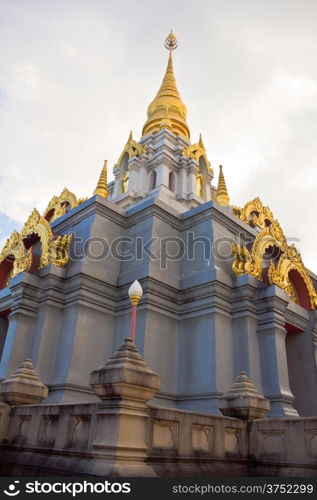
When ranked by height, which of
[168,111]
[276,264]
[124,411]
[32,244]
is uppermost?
[168,111]

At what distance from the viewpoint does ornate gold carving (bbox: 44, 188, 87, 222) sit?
79.2 feet

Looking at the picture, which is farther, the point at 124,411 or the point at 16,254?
the point at 16,254

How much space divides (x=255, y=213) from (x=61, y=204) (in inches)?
466

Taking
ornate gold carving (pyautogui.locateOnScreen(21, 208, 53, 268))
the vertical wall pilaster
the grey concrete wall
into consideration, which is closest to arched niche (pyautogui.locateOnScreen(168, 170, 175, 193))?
ornate gold carving (pyautogui.locateOnScreen(21, 208, 53, 268))

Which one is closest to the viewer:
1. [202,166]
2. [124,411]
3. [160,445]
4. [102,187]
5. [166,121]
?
[124,411]

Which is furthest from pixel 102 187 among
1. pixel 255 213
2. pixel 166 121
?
pixel 166 121

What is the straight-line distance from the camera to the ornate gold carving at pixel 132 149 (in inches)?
1066

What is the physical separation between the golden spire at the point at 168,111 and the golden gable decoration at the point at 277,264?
13.4 m

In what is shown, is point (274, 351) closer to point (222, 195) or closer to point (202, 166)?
point (222, 195)

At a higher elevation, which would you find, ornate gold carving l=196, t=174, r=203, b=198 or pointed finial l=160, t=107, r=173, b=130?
pointed finial l=160, t=107, r=173, b=130

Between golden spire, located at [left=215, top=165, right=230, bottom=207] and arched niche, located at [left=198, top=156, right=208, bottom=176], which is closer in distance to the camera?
golden spire, located at [left=215, top=165, right=230, bottom=207]

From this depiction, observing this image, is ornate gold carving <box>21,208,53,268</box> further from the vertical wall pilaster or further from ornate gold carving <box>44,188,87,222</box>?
the vertical wall pilaster

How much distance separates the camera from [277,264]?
60.1 ft

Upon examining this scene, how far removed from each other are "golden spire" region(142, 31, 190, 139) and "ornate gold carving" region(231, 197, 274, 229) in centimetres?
904
